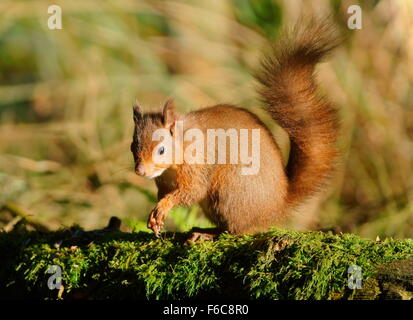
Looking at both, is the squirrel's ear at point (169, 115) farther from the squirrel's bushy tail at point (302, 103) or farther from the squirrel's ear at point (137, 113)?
the squirrel's bushy tail at point (302, 103)

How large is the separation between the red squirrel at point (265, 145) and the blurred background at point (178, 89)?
1.70 m

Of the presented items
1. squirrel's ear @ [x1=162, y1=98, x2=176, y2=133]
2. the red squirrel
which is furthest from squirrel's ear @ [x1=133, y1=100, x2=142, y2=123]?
squirrel's ear @ [x1=162, y1=98, x2=176, y2=133]

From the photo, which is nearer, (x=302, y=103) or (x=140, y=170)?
(x=140, y=170)

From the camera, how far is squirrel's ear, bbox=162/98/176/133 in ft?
6.71

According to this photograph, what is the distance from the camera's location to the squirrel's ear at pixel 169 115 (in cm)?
204

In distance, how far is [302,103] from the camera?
208cm

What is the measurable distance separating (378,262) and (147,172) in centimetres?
80

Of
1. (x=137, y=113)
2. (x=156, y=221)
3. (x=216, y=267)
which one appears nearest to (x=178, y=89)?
(x=137, y=113)

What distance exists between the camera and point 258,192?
81.2 inches

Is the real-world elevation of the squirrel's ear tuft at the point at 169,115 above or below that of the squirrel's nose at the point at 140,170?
above

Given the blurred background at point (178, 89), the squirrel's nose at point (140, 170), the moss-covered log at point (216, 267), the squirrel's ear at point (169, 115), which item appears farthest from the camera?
the blurred background at point (178, 89)

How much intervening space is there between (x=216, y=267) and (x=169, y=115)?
0.60m

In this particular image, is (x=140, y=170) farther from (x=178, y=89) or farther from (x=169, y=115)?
(x=178, y=89)

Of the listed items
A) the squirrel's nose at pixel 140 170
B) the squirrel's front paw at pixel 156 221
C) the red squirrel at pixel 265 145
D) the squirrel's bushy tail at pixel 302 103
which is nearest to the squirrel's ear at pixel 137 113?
the red squirrel at pixel 265 145
